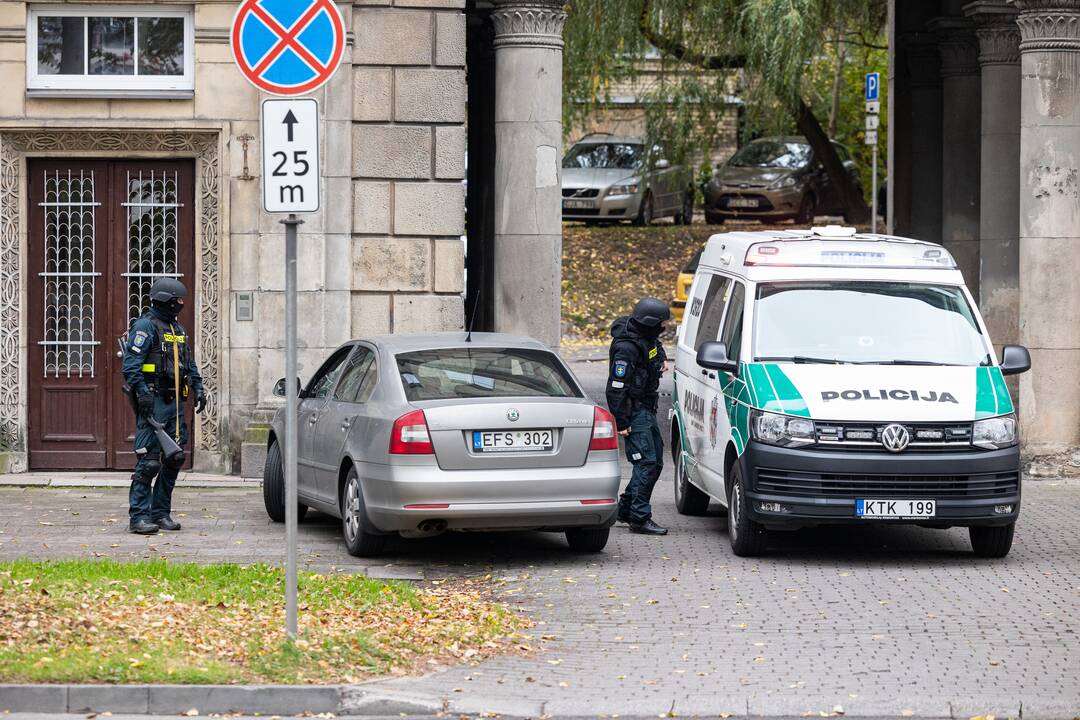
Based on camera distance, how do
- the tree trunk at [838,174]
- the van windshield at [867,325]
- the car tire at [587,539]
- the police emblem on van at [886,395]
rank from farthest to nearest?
the tree trunk at [838,174]
the van windshield at [867,325]
the car tire at [587,539]
the police emblem on van at [886,395]

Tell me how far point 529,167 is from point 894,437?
639cm

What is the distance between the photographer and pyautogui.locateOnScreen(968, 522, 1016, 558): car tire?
449 inches

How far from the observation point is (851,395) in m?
11.1

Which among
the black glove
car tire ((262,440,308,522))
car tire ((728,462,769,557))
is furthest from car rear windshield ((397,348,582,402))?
car tire ((262,440,308,522))

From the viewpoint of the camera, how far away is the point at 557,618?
30.7 feet

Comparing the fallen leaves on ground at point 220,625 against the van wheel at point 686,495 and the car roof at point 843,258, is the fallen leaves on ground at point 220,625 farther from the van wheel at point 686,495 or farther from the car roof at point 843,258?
the van wheel at point 686,495

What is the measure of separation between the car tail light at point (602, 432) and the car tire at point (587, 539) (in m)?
0.67

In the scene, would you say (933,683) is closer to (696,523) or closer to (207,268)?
(696,523)

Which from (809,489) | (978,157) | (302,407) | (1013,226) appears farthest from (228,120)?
(978,157)

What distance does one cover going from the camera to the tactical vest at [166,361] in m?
12.1

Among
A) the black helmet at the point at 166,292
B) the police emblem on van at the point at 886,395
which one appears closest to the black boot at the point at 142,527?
the black helmet at the point at 166,292

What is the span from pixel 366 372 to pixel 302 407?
1.37 m

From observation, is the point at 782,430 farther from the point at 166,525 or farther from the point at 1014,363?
the point at 166,525

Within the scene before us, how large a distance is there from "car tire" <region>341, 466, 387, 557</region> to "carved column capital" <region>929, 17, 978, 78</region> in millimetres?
13212
